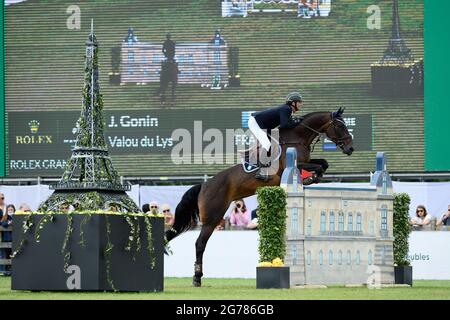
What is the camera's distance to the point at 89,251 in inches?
480

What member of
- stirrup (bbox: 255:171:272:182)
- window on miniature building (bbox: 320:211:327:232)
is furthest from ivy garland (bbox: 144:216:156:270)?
stirrup (bbox: 255:171:272:182)

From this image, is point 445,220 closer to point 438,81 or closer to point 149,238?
point 438,81

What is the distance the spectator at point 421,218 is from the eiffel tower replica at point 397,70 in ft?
10.6

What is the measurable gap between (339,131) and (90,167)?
4.86 m

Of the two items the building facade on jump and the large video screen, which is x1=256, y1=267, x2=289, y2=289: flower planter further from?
the large video screen

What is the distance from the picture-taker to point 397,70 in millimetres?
22734

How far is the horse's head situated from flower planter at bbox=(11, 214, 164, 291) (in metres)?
4.62

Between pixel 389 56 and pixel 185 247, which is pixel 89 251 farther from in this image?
pixel 389 56

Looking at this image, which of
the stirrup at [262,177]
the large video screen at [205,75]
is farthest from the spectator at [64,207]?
the large video screen at [205,75]

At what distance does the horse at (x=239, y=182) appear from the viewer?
16484mm

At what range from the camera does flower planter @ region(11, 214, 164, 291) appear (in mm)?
12211

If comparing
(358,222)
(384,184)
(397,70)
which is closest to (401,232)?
(384,184)
